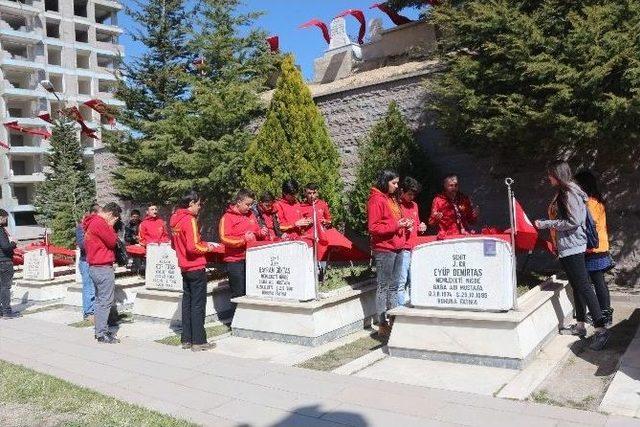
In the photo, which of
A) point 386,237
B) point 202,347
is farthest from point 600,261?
point 202,347

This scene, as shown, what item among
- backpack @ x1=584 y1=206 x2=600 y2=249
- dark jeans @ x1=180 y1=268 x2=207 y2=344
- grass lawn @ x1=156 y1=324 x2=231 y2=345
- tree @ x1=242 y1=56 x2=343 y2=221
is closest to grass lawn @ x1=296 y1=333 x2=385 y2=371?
dark jeans @ x1=180 y1=268 x2=207 y2=344

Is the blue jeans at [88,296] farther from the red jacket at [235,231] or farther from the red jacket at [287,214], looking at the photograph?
the red jacket at [287,214]

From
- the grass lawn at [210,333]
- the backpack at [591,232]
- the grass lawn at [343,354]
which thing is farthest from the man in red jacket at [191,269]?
the backpack at [591,232]

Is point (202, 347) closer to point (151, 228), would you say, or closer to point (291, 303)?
point (291, 303)

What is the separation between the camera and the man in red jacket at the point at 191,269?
6.52 meters

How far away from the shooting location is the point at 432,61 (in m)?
11.4

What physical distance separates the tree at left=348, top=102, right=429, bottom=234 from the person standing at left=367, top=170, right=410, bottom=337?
2.90m

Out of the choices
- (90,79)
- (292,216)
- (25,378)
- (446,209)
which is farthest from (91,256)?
(90,79)

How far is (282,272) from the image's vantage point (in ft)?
22.3

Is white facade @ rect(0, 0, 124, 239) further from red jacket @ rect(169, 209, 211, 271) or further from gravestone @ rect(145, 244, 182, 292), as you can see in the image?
red jacket @ rect(169, 209, 211, 271)

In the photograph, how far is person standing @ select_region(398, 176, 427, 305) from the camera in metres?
6.62

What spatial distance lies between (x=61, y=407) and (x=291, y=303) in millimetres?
2749

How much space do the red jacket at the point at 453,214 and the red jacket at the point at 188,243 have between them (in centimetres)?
304

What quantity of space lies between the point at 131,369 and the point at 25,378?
40.5 inches
